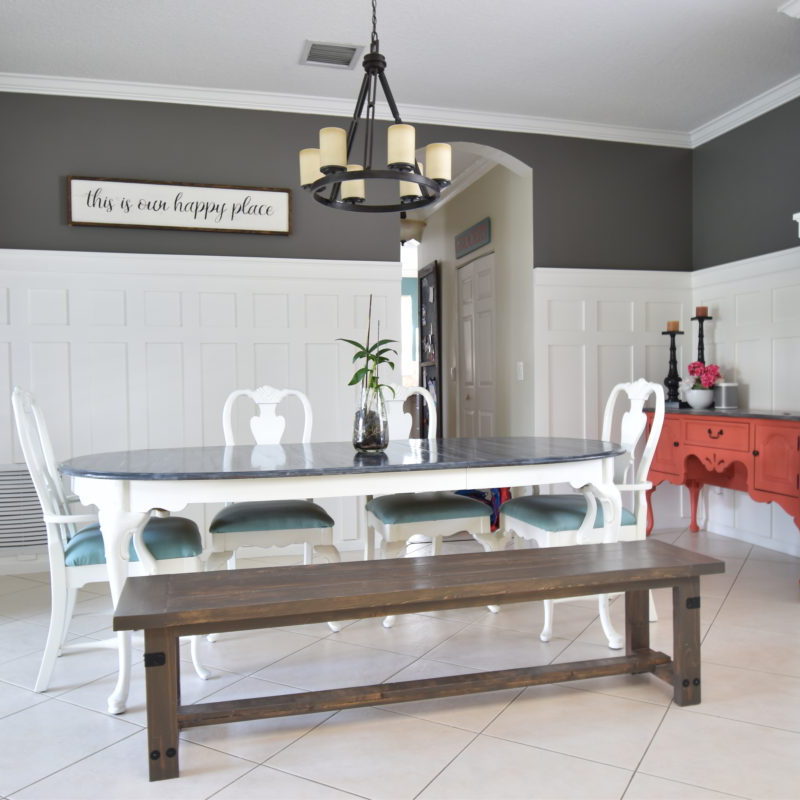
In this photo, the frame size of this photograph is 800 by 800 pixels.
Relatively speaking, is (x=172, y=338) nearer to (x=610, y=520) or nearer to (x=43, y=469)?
(x=43, y=469)

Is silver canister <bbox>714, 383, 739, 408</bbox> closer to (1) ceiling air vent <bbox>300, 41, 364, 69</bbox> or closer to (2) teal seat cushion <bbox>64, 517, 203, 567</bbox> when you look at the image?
(1) ceiling air vent <bbox>300, 41, 364, 69</bbox>

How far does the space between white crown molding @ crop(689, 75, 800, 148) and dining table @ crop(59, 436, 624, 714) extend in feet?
8.94

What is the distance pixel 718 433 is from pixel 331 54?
2.83 m

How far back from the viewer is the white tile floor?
1.74 m

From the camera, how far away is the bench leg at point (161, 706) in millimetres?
1771

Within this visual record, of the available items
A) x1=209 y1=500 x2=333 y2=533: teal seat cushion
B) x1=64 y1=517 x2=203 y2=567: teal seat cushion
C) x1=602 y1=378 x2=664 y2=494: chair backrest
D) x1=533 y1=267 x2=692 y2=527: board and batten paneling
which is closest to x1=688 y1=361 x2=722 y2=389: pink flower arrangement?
x1=533 y1=267 x2=692 y2=527: board and batten paneling

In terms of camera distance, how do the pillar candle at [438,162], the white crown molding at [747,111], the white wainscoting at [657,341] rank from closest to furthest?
1. the pillar candle at [438,162]
2. the white crown molding at [747,111]
3. the white wainscoting at [657,341]

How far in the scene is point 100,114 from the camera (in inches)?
156

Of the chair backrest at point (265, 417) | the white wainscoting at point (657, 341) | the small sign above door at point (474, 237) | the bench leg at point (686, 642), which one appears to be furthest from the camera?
the small sign above door at point (474, 237)

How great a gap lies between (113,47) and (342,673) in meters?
3.07

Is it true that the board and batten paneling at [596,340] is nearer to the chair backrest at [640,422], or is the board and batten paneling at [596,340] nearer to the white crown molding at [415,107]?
the white crown molding at [415,107]

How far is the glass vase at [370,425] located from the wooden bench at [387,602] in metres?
0.49

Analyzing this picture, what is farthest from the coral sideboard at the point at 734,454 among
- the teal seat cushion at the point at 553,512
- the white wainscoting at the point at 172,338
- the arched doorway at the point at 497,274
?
the white wainscoting at the point at 172,338

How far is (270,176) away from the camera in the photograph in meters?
4.19
